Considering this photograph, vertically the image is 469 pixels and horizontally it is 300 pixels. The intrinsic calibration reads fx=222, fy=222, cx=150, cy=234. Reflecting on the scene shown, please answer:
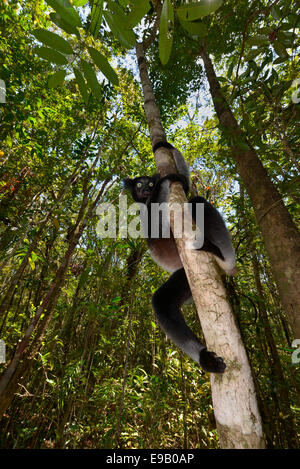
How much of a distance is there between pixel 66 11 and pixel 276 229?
2.17m

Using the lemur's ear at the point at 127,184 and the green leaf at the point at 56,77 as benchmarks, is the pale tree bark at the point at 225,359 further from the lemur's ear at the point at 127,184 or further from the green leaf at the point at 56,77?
the lemur's ear at the point at 127,184

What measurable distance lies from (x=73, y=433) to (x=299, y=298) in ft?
11.9

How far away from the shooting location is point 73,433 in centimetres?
325

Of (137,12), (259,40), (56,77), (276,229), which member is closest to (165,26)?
(137,12)

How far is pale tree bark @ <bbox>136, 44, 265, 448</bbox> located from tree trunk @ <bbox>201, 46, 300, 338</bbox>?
3.59 feet

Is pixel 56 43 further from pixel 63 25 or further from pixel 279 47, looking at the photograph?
pixel 279 47

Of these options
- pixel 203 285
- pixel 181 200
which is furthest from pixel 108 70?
pixel 203 285

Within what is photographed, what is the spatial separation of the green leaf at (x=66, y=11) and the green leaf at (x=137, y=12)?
24 centimetres

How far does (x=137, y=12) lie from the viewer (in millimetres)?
915

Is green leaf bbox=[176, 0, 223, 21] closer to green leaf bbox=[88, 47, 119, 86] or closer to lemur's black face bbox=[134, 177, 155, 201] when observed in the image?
green leaf bbox=[88, 47, 119, 86]

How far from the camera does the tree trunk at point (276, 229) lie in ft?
6.09

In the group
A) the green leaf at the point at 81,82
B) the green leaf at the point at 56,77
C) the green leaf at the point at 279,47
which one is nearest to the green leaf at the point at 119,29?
the green leaf at the point at 81,82

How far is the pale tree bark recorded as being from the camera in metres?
0.79
